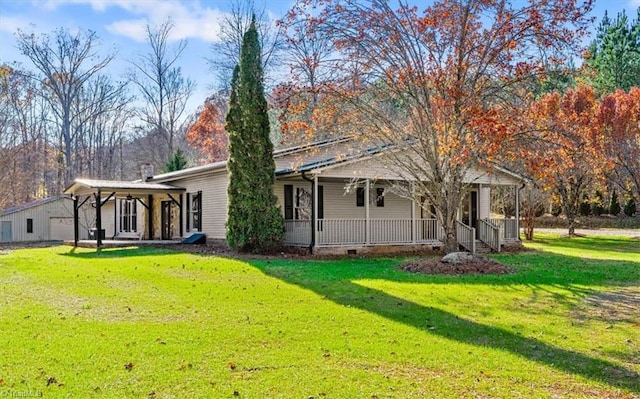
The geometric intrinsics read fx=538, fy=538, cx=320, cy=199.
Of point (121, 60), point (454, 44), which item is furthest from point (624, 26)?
point (121, 60)

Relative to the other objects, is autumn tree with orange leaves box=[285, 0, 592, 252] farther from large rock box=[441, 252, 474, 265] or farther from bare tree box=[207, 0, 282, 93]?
bare tree box=[207, 0, 282, 93]

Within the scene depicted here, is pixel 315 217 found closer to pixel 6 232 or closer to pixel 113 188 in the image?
pixel 113 188

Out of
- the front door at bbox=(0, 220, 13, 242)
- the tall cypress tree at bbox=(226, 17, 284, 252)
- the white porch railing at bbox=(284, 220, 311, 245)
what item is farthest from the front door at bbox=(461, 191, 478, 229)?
the front door at bbox=(0, 220, 13, 242)

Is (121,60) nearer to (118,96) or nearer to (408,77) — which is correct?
(118,96)

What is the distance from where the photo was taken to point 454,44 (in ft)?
43.9

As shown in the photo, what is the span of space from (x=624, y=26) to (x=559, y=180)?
1844 cm

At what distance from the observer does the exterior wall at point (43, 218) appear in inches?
1173

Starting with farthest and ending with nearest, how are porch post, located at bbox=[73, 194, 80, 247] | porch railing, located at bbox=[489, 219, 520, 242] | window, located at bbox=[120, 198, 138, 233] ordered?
window, located at bbox=[120, 198, 138, 233] → porch post, located at bbox=[73, 194, 80, 247] → porch railing, located at bbox=[489, 219, 520, 242]

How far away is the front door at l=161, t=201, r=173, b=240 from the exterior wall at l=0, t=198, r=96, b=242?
7550mm

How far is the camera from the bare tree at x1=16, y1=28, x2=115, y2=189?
35062 millimetres

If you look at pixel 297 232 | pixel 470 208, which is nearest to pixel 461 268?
pixel 297 232

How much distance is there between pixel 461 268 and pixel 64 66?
32820 millimetres

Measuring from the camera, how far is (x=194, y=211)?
2256 cm

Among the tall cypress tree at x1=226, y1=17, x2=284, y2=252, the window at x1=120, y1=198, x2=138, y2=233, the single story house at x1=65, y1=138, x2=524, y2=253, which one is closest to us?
the tall cypress tree at x1=226, y1=17, x2=284, y2=252
